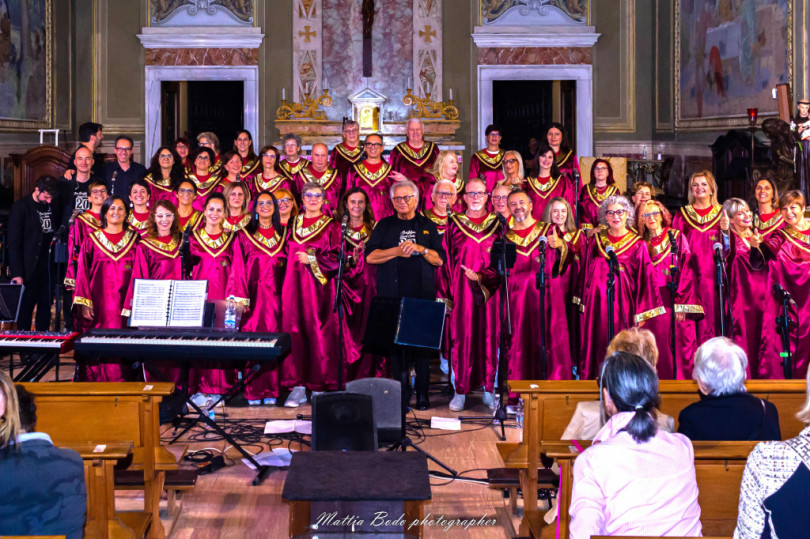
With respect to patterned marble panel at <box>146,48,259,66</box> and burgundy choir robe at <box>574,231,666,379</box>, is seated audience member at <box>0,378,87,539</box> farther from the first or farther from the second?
patterned marble panel at <box>146,48,259,66</box>

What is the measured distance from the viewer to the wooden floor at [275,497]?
5.11m

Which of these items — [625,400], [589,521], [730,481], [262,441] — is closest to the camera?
[589,521]

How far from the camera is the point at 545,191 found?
9188mm

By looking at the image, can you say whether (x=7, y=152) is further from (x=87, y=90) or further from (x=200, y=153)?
(x=200, y=153)

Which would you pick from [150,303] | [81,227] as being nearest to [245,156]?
[81,227]

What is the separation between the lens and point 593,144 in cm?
1428

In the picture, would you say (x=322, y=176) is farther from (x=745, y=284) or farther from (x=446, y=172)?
(x=745, y=284)

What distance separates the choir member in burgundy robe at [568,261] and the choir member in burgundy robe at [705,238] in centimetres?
91

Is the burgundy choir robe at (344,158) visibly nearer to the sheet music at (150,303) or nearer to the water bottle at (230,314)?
the water bottle at (230,314)

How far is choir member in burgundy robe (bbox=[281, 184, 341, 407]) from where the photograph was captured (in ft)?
25.2

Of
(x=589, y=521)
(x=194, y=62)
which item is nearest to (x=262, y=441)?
(x=589, y=521)

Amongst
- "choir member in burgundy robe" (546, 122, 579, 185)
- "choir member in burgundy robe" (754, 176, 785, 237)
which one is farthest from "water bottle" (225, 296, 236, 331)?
"choir member in burgundy robe" (754, 176, 785, 237)

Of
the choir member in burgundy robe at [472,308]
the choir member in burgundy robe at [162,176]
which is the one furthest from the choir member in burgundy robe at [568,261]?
the choir member in burgundy robe at [162,176]

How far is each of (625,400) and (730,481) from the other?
2.59ft
